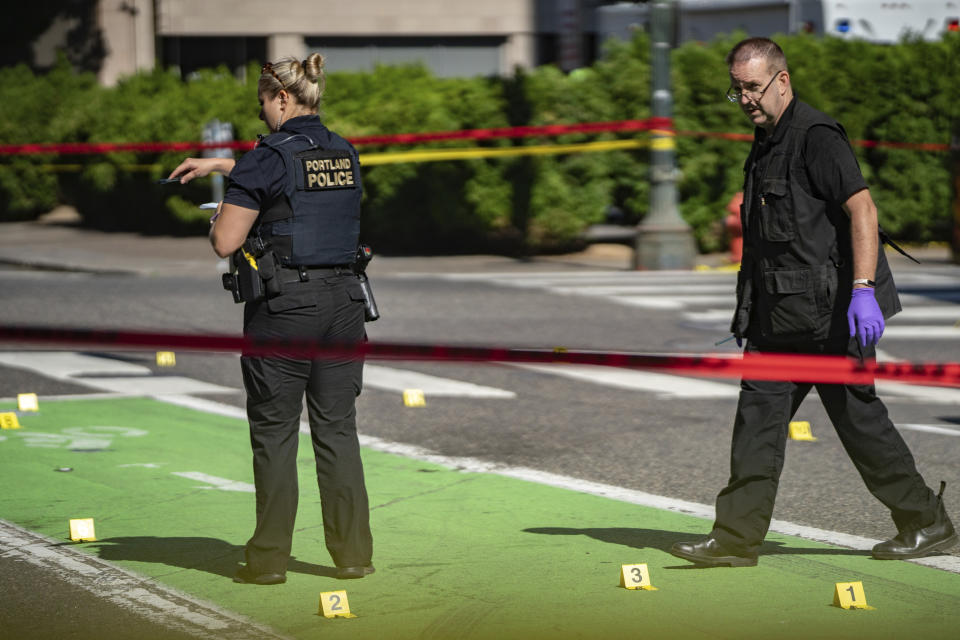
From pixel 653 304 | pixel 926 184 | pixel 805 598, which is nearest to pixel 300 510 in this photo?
pixel 805 598

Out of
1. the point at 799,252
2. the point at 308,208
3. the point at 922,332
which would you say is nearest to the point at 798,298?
the point at 799,252

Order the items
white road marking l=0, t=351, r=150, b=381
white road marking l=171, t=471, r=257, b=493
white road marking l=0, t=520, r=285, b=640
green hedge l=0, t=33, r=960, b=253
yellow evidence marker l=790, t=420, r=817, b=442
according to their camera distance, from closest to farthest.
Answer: white road marking l=0, t=520, r=285, b=640
white road marking l=171, t=471, r=257, b=493
yellow evidence marker l=790, t=420, r=817, b=442
white road marking l=0, t=351, r=150, b=381
green hedge l=0, t=33, r=960, b=253

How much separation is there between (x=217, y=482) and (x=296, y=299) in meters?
2.25

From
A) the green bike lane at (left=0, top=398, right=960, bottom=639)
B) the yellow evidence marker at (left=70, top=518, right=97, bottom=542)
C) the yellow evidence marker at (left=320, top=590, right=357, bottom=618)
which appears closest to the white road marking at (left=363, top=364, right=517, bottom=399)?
the green bike lane at (left=0, top=398, right=960, bottom=639)

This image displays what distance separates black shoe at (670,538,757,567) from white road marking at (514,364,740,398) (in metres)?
4.02

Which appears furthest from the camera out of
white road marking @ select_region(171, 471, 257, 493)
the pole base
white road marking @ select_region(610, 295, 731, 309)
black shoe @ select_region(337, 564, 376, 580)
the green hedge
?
the green hedge

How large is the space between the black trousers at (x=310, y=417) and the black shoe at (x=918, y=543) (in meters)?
1.91

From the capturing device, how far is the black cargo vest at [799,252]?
5395 millimetres

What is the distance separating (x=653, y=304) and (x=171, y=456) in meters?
7.18

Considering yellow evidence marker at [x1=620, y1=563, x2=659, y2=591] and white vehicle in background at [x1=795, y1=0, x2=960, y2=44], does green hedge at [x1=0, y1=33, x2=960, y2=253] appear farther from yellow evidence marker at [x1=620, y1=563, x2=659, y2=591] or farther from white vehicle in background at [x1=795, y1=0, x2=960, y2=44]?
yellow evidence marker at [x1=620, y1=563, x2=659, y2=591]

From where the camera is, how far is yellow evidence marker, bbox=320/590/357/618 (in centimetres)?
495

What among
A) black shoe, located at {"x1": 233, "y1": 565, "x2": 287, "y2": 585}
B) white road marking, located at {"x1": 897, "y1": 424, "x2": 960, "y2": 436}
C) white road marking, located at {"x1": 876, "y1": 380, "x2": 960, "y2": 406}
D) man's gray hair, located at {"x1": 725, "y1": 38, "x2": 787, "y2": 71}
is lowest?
white road marking, located at {"x1": 876, "y1": 380, "x2": 960, "y2": 406}

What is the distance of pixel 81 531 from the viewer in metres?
5.98

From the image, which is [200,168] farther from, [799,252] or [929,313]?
[929,313]
